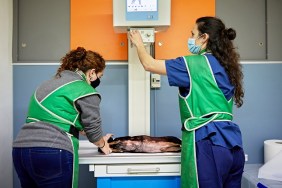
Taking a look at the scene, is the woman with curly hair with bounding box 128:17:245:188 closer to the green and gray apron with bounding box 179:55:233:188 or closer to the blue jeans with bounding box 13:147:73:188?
Result: the green and gray apron with bounding box 179:55:233:188

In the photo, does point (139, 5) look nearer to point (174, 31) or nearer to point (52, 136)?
point (174, 31)

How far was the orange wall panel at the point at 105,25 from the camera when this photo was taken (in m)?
2.25

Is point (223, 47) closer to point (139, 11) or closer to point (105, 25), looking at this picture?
point (139, 11)

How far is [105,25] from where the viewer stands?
2.25 m

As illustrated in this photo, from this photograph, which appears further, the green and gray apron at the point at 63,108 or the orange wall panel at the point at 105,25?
the orange wall panel at the point at 105,25

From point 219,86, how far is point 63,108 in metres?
0.72

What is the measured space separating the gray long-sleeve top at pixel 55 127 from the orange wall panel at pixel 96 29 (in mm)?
773

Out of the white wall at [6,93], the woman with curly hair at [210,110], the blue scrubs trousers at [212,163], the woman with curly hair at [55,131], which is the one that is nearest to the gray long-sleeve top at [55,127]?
the woman with curly hair at [55,131]

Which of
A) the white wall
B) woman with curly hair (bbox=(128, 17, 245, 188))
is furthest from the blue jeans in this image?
the white wall

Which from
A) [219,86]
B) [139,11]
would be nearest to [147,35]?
[139,11]

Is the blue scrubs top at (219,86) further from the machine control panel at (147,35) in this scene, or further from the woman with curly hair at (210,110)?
the machine control panel at (147,35)

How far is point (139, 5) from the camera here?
6.14 feet

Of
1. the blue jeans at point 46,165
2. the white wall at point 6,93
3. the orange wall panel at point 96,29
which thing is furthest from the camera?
the orange wall panel at point 96,29

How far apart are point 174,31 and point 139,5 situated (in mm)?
469
